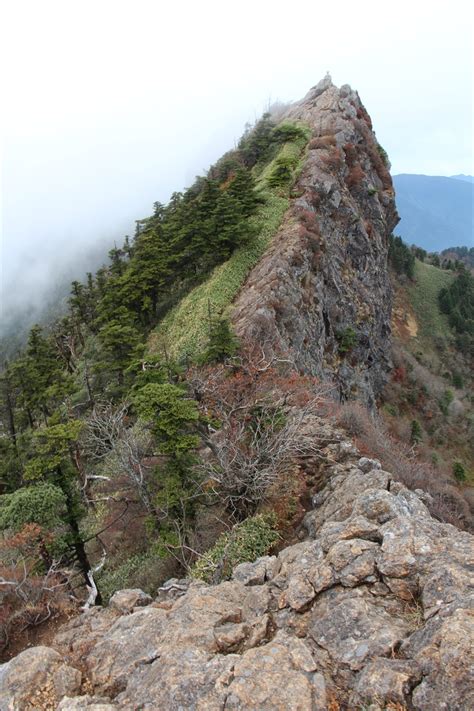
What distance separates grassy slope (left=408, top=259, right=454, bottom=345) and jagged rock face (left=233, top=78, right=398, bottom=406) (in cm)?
2864

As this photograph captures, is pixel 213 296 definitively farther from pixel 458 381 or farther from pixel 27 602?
pixel 458 381

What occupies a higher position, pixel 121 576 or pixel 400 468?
pixel 400 468

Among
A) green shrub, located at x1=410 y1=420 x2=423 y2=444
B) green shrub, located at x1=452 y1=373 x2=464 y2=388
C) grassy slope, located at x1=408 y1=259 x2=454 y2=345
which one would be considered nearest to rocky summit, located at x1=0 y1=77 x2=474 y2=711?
green shrub, located at x1=410 y1=420 x2=423 y2=444

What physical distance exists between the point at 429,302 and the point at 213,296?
75558 millimetres

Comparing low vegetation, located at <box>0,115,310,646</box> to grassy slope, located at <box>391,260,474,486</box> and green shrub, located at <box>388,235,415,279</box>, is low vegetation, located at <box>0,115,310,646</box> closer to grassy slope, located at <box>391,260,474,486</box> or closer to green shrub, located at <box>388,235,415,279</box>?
grassy slope, located at <box>391,260,474,486</box>

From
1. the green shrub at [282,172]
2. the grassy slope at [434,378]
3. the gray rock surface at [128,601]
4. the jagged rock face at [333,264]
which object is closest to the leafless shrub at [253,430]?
the gray rock surface at [128,601]

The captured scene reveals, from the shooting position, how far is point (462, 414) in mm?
59688

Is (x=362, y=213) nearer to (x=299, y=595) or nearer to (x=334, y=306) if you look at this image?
(x=334, y=306)

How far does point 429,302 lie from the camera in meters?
91.2

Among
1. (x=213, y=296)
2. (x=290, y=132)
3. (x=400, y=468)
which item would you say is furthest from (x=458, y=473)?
(x=290, y=132)

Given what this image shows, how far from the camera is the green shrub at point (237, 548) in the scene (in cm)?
1084

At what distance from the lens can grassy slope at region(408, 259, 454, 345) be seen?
8125 cm

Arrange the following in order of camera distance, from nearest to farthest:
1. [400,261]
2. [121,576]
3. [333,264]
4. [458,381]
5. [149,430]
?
[121,576], [149,430], [333,264], [458,381], [400,261]

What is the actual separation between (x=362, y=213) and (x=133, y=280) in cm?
2714
